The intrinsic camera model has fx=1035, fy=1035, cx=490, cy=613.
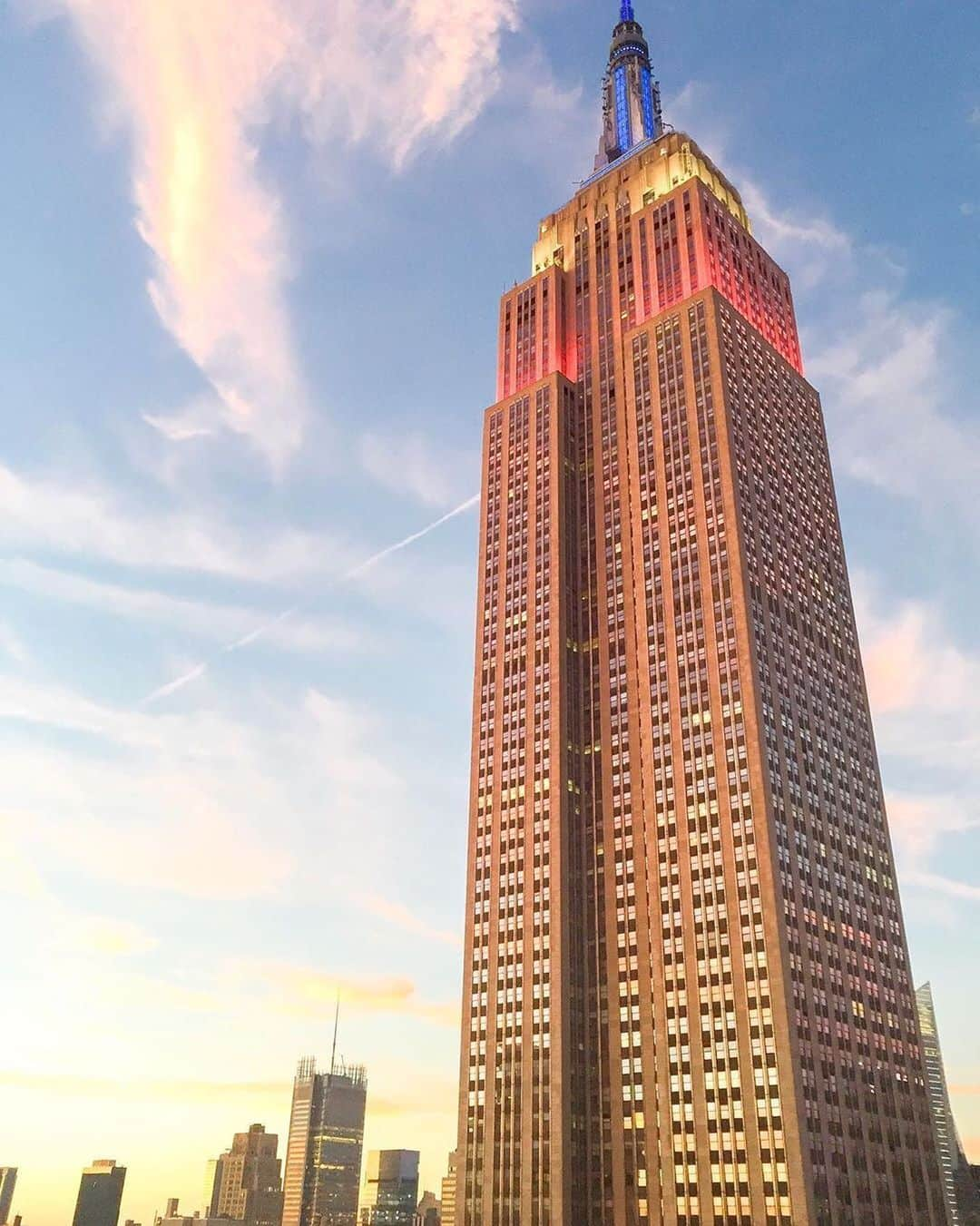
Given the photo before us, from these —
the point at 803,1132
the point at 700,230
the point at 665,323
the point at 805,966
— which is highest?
the point at 700,230

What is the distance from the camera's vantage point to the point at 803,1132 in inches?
4968

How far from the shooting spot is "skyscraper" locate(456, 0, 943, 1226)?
136 meters

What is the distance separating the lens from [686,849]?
497 feet

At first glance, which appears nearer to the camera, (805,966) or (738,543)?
(805,966)

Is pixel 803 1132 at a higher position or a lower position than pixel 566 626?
lower

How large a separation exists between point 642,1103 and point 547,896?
107ft

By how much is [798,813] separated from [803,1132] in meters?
43.8

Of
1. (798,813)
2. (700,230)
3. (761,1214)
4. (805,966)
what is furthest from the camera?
(700,230)

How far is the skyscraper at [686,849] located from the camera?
136 meters

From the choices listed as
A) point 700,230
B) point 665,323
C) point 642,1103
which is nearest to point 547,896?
point 642,1103

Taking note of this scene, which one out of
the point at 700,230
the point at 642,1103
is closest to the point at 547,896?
the point at 642,1103

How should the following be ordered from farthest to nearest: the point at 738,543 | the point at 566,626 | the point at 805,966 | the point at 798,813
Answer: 1. the point at 566,626
2. the point at 738,543
3. the point at 798,813
4. the point at 805,966

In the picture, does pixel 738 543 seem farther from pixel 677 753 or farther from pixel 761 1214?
pixel 761 1214

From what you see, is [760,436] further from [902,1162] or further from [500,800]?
[902,1162]
